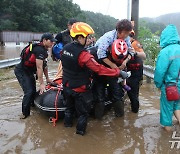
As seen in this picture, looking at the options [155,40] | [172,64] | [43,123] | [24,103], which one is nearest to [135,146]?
[172,64]

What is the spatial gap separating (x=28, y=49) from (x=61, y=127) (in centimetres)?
161

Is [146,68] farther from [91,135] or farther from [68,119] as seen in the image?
[91,135]

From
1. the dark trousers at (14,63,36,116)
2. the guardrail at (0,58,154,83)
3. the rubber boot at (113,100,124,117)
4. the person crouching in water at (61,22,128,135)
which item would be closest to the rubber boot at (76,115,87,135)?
the person crouching in water at (61,22,128,135)

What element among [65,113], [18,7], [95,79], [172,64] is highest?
[18,7]

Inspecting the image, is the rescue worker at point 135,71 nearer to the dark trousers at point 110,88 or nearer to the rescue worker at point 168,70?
the dark trousers at point 110,88

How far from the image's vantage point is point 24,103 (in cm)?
489

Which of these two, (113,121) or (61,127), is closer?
(61,127)

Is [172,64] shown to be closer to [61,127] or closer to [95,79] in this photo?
[95,79]

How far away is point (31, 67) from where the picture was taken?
199 inches

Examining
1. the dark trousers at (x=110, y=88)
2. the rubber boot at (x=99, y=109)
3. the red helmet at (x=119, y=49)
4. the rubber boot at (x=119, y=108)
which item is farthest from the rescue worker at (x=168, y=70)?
the rubber boot at (x=99, y=109)

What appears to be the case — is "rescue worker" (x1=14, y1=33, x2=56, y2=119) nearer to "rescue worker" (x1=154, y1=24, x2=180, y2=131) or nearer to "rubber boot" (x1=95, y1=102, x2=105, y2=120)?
"rubber boot" (x1=95, y1=102, x2=105, y2=120)

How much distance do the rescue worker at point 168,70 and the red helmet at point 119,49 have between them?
0.57 meters

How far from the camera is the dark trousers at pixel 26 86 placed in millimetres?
4906

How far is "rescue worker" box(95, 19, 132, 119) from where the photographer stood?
4.27m
